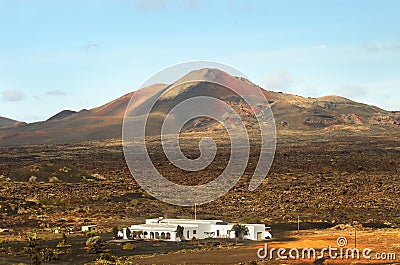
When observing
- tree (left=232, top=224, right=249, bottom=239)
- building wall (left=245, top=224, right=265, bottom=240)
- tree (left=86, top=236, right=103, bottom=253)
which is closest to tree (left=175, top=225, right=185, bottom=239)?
tree (left=232, top=224, right=249, bottom=239)

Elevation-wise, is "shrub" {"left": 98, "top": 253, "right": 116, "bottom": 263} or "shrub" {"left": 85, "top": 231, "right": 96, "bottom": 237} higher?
"shrub" {"left": 85, "top": 231, "right": 96, "bottom": 237}

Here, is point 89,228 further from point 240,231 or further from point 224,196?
point 224,196

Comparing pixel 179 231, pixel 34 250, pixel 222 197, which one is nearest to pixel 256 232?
pixel 179 231

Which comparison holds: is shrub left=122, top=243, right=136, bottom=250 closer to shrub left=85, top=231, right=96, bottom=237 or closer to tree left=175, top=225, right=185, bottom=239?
tree left=175, top=225, right=185, bottom=239

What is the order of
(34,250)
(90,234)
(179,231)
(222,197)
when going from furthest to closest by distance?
1. (222,197)
2. (90,234)
3. (179,231)
4. (34,250)

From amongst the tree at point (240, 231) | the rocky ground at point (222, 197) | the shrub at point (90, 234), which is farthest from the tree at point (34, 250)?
the tree at point (240, 231)

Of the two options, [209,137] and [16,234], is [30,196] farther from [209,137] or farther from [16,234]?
[209,137]

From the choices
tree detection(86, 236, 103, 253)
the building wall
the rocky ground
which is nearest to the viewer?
tree detection(86, 236, 103, 253)

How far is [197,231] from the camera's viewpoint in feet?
153

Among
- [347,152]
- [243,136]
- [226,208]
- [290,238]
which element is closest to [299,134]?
[243,136]

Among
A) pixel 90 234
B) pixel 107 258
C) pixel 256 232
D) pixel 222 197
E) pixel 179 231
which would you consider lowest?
pixel 107 258

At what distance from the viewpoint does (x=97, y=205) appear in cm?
6438

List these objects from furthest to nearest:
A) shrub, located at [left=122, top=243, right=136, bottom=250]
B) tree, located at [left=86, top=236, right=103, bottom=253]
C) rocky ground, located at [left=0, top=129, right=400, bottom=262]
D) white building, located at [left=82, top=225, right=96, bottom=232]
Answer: rocky ground, located at [left=0, top=129, right=400, bottom=262] < white building, located at [left=82, top=225, right=96, bottom=232] < shrub, located at [left=122, top=243, right=136, bottom=250] < tree, located at [left=86, top=236, right=103, bottom=253]

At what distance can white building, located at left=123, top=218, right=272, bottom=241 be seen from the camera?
4600 cm
